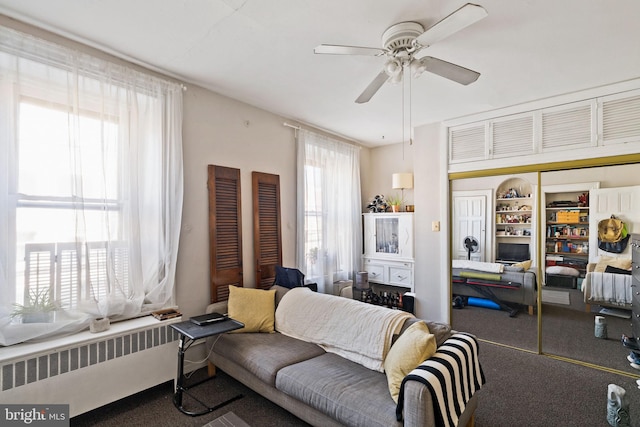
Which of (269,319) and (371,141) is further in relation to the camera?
(371,141)

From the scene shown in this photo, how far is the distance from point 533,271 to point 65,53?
4.72 metres

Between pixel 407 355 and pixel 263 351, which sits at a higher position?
pixel 407 355

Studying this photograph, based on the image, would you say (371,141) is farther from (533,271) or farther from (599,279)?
(599,279)

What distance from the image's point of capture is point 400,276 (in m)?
4.63

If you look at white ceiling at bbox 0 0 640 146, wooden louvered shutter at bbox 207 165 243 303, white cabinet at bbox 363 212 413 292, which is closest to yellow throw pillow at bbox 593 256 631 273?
white ceiling at bbox 0 0 640 146

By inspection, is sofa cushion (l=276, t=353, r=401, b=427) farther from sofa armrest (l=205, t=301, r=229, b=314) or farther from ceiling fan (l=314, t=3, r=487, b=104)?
ceiling fan (l=314, t=3, r=487, b=104)

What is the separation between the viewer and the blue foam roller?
377 centimetres

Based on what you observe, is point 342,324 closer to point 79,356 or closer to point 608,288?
point 79,356

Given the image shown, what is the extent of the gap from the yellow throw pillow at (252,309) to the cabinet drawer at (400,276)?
229 cm

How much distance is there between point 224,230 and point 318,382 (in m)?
1.79

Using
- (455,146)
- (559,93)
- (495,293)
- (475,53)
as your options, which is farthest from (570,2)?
(495,293)

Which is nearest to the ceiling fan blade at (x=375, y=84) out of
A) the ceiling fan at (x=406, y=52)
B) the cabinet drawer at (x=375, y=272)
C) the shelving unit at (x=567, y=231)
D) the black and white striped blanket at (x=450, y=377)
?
the ceiling fan at (x=406, y=52)

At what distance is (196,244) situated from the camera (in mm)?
2982

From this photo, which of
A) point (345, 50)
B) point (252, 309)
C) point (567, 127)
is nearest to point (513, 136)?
point (567, 127)
